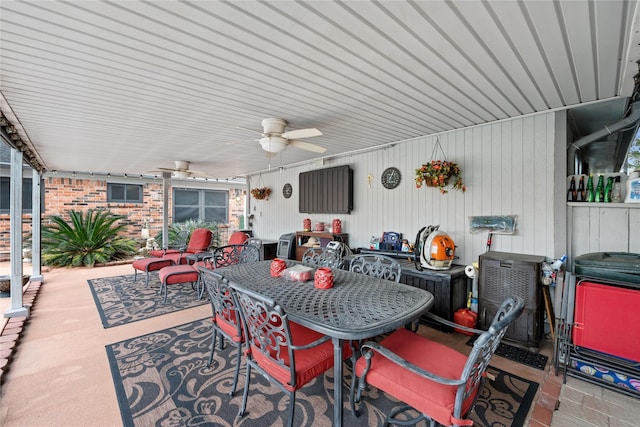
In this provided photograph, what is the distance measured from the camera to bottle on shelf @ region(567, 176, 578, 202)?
279 centimetres

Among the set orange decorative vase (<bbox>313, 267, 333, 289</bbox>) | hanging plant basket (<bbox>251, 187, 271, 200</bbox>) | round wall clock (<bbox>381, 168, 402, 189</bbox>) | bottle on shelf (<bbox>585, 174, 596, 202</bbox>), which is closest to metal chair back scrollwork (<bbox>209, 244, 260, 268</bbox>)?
orange decorative vase (<bbox>313, 267, 333, 289</bbox>)

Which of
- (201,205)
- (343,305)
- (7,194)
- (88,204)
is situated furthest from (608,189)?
(7,194)

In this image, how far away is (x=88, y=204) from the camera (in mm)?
7383

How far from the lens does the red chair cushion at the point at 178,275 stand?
4.00m

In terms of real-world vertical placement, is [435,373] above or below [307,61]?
below

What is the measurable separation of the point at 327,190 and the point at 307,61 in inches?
127

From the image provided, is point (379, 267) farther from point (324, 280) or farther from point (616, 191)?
point (616, 191)

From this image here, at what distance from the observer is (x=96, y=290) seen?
460cm

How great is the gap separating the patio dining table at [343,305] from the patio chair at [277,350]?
0.41ft

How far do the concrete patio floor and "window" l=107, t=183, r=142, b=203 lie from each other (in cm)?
506

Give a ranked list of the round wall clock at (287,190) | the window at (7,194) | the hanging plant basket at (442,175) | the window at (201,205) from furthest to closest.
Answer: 1. the window at (201,205)
2. the window at (7,194)
3. the round wall clock at (287,190)
4. the hanging plant basket at (442,175)

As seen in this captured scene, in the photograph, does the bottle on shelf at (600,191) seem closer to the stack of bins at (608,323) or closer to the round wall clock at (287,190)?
the stack of bins at (608,323)

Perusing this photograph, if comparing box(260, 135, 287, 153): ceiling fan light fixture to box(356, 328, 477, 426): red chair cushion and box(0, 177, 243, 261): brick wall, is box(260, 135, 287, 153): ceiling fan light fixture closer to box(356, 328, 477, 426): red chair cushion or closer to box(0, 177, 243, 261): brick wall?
box(356, 328, 477, 426): red chair cushion

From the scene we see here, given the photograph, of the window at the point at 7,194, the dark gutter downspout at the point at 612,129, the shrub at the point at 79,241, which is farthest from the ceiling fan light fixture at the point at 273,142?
the window at the point at 7,194
